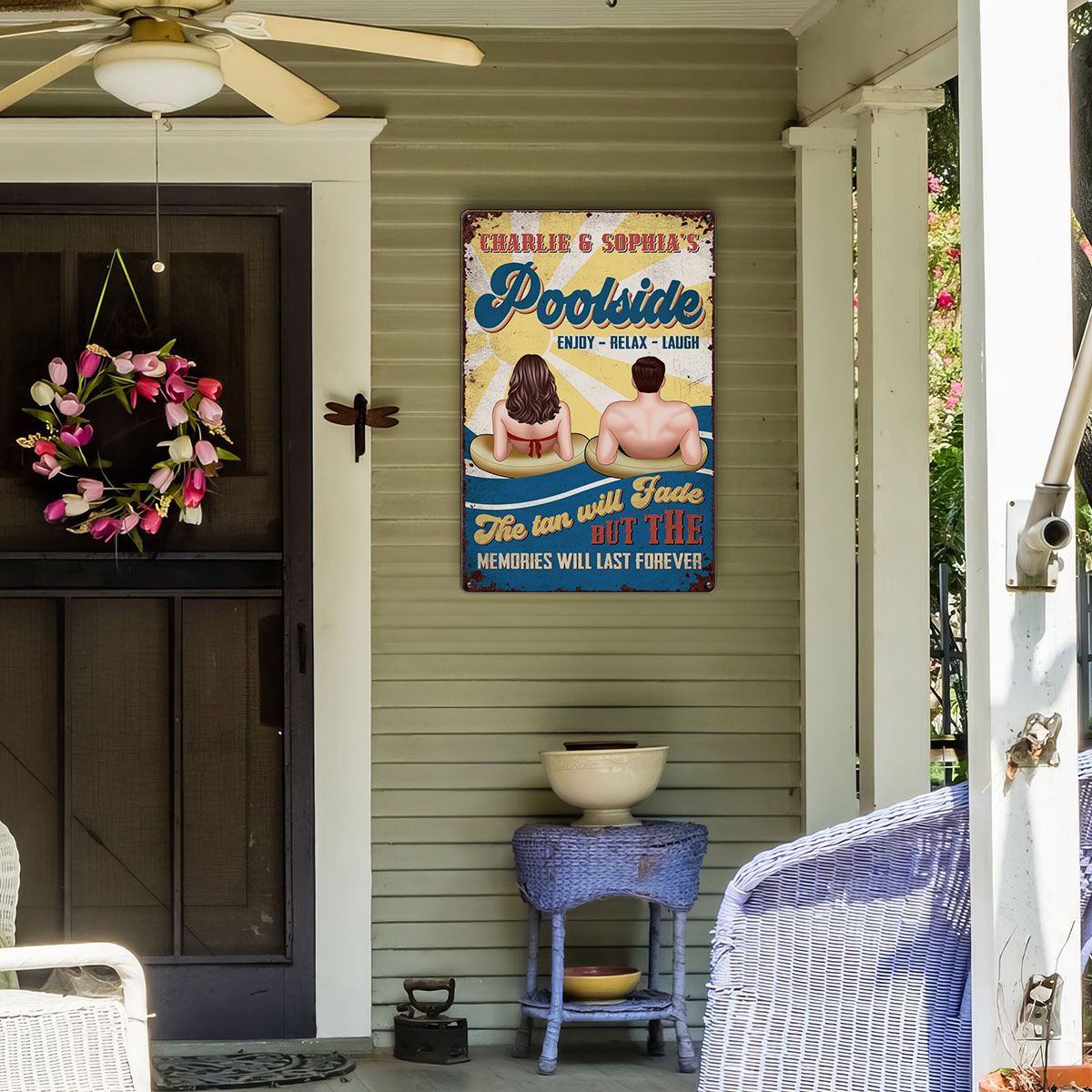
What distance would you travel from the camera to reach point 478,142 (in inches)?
177

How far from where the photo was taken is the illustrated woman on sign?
448 cm

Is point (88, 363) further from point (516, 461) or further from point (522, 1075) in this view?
point (522, 1075)

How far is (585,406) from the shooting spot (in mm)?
4492

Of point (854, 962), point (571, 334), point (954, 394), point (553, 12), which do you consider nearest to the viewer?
point (854, 962)

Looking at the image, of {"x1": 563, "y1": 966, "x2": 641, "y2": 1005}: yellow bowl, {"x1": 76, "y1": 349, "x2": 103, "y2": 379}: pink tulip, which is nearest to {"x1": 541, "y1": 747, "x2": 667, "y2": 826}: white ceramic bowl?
{"x1": 563, "y1": 966, "x2": 641, "y2": 1005}: yellow bowl

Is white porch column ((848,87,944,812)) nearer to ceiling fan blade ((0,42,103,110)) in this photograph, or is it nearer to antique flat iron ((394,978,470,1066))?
antique flat iron ((394,978,470,1066))

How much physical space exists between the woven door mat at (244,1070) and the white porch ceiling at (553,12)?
3.07 m

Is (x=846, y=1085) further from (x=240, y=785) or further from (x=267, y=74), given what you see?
(x=240, y=785)

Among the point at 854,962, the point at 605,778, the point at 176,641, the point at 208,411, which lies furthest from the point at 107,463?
the point at 854,962

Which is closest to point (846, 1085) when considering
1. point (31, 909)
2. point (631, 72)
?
point (31, 909)

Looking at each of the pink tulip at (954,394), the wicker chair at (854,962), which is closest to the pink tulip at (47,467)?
the wicker chair at (854,962)

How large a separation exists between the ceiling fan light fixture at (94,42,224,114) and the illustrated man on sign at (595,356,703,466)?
2028 mm

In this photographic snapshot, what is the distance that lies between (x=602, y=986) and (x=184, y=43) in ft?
9.26

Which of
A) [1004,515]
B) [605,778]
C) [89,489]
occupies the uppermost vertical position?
[89,489]
